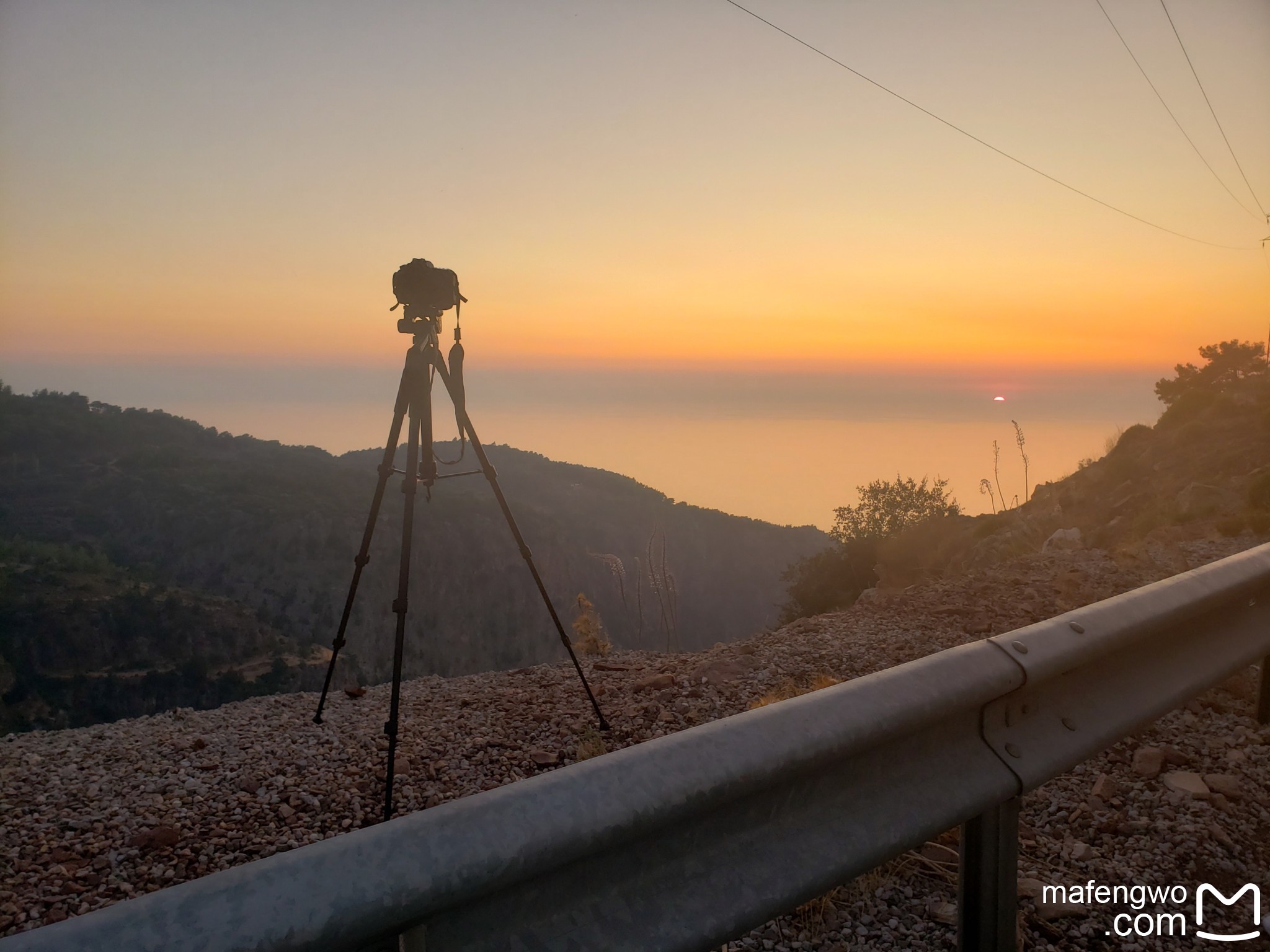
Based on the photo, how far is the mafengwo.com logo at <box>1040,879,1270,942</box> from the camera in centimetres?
214

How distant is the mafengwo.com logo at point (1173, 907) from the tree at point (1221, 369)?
883 inches

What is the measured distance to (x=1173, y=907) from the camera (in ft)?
7.45

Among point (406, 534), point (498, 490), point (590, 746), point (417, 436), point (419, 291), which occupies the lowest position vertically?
point (590, 746)

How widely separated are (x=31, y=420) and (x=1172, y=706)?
35361 millimetres

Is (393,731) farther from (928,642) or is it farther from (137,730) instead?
(928,642)

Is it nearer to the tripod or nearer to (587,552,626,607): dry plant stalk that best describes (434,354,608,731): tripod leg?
the tripod

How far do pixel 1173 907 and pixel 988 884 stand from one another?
1.00 meters

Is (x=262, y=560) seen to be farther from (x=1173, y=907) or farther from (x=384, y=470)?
(x=1173, y=907)

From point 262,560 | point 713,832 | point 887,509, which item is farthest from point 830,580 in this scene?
point 262,560

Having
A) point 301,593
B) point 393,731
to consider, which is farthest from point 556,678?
point 301,593

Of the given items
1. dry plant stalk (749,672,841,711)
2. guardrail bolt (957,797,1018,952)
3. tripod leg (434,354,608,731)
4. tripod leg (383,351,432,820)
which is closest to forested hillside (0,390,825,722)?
dry plant stalk (749,672,841,711)

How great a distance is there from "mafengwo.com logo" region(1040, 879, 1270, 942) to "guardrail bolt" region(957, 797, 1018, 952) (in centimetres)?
63

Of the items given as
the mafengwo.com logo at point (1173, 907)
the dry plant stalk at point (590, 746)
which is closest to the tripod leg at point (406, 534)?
the dry plant stalk at point (590, 746)

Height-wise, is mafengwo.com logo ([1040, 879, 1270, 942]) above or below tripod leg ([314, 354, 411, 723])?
below
